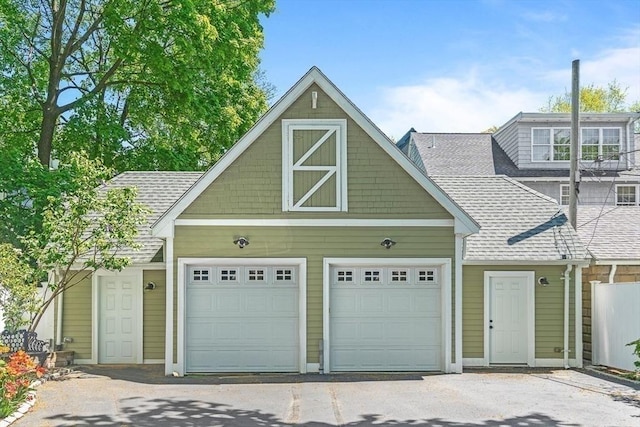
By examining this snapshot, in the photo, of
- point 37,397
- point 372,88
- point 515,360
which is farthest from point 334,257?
point 372,88

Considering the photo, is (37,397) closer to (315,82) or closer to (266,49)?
(315,82)

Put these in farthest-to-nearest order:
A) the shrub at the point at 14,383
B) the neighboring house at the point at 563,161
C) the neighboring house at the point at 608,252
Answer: the neighboring house at the point at 563,161 < the neighboring house at the point at 608,252 < the shrub at the point at 14,383

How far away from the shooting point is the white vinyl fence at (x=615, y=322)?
13.9 metres

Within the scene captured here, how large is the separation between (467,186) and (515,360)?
495cm

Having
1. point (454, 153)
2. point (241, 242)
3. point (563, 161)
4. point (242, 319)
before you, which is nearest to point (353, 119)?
point (241, 242)

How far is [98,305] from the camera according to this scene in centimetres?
1561

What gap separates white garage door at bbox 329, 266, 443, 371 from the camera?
14.3 meters

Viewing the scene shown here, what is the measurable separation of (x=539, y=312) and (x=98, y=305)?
1027cm

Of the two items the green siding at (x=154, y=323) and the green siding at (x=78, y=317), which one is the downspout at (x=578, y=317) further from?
the green siding at (x=78, y=317)

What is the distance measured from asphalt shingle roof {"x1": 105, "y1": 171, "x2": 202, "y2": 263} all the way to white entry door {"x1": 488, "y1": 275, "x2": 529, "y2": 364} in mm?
7990

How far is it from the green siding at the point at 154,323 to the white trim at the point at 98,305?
9cm

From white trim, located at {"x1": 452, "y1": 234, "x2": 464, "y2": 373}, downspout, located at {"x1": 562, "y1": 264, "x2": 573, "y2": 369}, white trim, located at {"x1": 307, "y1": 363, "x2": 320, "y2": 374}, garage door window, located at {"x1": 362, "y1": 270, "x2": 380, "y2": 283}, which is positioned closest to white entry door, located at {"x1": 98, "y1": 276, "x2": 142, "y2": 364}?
white trim, located at {"x1": 307, "y1": 363, "x2": 320, "y2": 374}

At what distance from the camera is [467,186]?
1800 cm

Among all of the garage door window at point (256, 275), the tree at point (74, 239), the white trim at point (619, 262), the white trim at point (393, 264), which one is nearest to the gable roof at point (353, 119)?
the white trim at point (393, 264)
